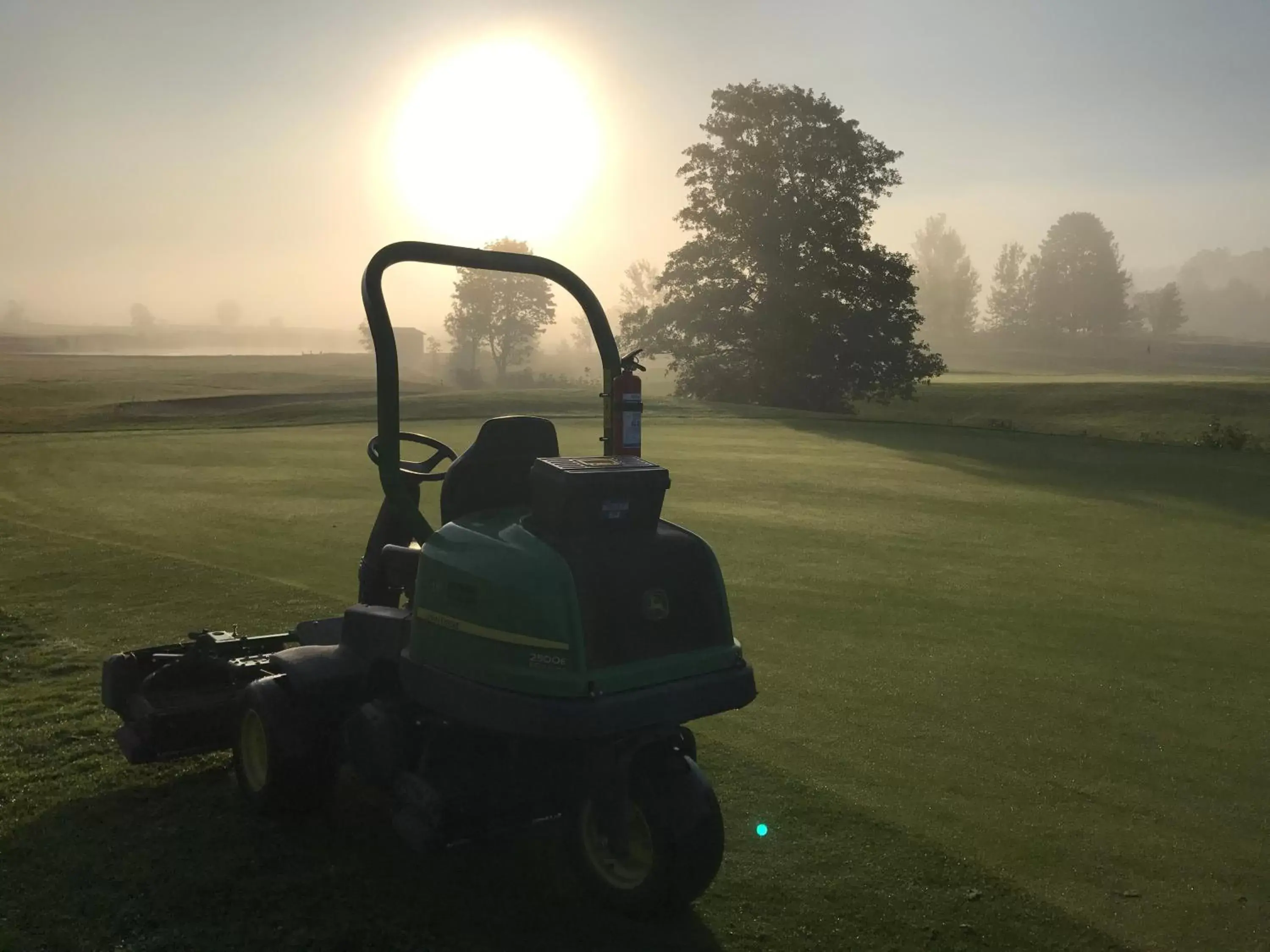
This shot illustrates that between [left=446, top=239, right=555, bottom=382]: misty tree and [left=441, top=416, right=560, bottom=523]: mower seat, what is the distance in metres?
74.1

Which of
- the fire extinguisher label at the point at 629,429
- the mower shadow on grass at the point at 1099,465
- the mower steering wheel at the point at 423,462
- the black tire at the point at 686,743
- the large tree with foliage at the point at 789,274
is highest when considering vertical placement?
the large tree with foliage at the point at 789,274

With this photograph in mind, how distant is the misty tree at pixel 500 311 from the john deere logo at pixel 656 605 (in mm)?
74922

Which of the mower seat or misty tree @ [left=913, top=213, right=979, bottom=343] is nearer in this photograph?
the mower seat

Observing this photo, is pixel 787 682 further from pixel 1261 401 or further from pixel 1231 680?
pixel 1261 401

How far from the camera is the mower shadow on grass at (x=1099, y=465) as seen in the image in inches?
491

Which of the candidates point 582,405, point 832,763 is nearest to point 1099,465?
point 832,763

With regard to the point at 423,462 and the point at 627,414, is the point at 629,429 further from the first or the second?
the point at 423,462

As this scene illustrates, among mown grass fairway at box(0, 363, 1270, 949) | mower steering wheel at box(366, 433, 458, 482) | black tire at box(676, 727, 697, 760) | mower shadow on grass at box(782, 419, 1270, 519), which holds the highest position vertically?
mower steering wheel at box(366, 433, 458, 482)

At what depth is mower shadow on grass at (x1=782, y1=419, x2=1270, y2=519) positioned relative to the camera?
1247cm

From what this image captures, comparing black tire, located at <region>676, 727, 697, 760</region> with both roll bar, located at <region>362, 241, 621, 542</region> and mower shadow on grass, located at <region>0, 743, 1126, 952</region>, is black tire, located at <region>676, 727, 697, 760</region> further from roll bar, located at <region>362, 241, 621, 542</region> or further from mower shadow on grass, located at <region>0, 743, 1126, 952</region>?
roll bar, located at <region>362, 241, 621, 542</region>

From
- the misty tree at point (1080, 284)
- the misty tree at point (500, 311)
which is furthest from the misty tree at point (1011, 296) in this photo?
the misty tree at point (500, 311)

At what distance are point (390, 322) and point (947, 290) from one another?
132 metres

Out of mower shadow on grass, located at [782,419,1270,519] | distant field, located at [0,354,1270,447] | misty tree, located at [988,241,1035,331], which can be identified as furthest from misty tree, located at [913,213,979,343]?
mower shadow on grass, located at [782,419,1270,519]

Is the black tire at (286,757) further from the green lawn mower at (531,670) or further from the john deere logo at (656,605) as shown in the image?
the john deere logo at (656,605)
